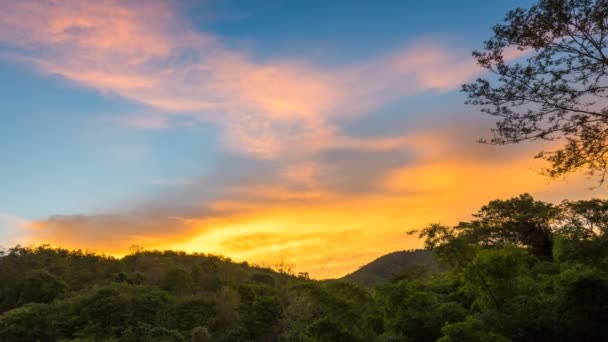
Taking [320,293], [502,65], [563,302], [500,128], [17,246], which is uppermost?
[17,246]

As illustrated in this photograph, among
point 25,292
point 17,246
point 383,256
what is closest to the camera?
point 25,292

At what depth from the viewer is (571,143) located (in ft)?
38.8

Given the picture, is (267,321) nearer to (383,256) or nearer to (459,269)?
(459,269)

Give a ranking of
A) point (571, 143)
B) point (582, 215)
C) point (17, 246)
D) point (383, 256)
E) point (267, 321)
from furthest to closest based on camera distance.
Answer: point (383, 256), point (17, 246), point (582, 215), point (267, 321), point (571, 143)

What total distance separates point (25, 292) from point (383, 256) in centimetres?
8687

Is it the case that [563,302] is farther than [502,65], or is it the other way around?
[563,302]

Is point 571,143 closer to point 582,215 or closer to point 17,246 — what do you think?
point 582,215

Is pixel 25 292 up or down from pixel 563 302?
up

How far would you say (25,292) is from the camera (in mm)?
43312

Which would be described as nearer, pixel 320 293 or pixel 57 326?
pixel 320 293

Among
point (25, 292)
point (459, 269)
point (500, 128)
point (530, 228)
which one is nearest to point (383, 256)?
point (530, 228)

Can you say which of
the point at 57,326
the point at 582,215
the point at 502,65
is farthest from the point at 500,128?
the point at 57,326

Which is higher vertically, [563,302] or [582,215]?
[582,215]

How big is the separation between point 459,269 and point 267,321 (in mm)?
14881
